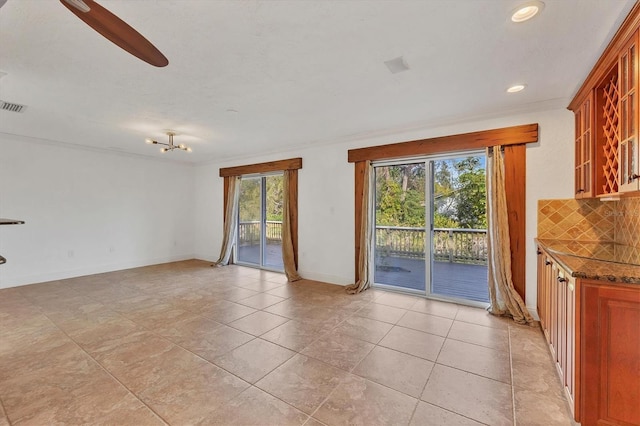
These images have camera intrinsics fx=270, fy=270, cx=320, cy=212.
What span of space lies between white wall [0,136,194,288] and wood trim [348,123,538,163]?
5.08 meters

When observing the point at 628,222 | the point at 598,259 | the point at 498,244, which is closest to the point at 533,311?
the point at 498,244

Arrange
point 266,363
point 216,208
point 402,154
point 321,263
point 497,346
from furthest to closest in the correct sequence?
point 216,208 < point 321,263 < point 402,154 < point 497,346 < point 266,363

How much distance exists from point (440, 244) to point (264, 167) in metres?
3.84

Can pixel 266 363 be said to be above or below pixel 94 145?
below

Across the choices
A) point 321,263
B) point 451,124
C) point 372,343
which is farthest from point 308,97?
point 321,263

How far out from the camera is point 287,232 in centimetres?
546

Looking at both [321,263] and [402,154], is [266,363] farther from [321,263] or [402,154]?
[402,154]

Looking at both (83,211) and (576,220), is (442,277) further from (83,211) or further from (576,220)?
(83,211)

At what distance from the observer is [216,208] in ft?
23.0

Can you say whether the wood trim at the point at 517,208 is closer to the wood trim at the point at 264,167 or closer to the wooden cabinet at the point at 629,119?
the wooden cabinet at the point at 629,119

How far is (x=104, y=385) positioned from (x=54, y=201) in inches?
189

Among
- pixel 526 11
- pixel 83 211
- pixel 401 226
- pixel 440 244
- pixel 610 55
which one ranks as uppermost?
pixel 526 11

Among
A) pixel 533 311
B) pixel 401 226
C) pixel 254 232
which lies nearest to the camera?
pixel 533 311

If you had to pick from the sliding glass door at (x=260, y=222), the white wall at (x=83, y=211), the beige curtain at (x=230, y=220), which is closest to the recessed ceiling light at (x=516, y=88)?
the sliding glass door at (x=260, y=222)
